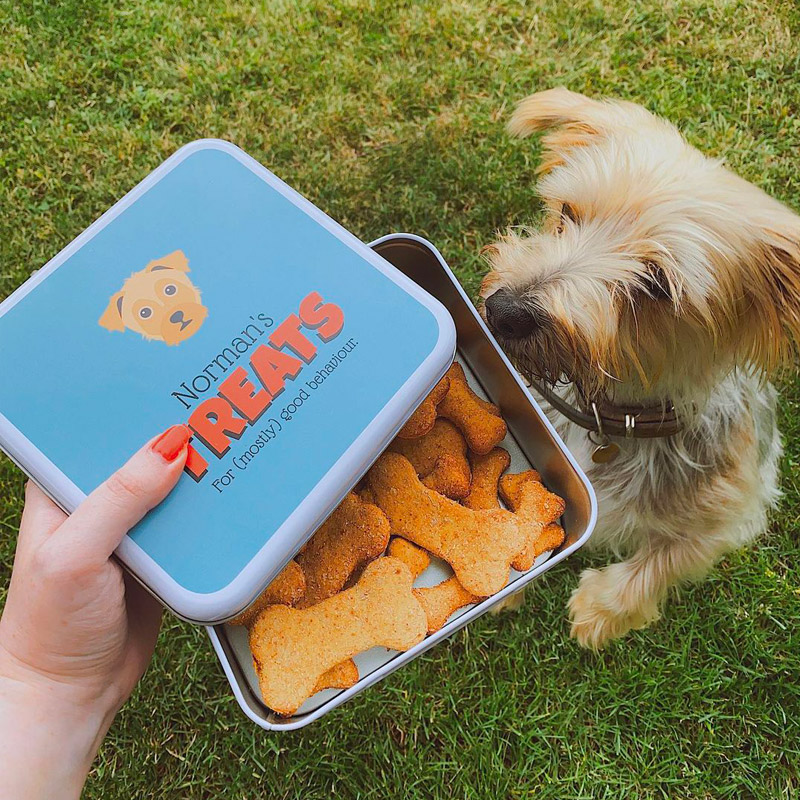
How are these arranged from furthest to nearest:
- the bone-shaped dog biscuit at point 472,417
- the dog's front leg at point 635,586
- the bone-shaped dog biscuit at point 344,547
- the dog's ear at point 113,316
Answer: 1. the dog's front leg at point 635,586
2. the bone-shaped dog biscuit at point 472,417
3. the bone-shaped dog biscuit at point 344,547
4. the dog's ear at point 113,316

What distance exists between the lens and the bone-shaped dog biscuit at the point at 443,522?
1540 mm

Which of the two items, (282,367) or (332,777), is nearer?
(282,367)

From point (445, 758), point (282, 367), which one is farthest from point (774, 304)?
point (445, 758)

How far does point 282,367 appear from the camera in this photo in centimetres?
134

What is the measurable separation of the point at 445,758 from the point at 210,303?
5.80 ft

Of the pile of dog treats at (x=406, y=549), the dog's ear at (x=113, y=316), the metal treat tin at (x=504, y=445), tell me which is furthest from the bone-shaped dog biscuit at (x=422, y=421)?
the dog's ear at (x=113, y=316)

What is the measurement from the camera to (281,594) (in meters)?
1.50

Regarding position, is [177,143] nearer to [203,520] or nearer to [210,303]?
[210,303]

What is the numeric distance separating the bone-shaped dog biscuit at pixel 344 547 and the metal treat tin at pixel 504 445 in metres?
0.16

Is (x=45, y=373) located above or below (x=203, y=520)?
above

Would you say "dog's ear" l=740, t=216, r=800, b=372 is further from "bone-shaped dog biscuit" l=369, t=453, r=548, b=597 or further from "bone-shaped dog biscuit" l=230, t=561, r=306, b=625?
"bone-shaped dog biscuit" l=230, t=561, r=306, b=625

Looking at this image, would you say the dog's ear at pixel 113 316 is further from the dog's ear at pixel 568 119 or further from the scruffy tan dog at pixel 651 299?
the dog's ear at pixel 568 119

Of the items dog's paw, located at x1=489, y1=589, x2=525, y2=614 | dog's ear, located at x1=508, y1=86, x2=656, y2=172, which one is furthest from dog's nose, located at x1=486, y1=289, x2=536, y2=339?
dog's paw, located at x1=489, y1=589, x2=525, y2=614

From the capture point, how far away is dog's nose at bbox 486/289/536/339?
161cm
